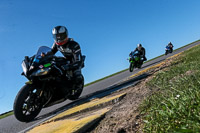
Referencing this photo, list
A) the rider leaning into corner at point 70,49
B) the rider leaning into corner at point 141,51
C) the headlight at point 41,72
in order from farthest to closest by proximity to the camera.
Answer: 1. the rider leaning into corner at point 141,51
2. the rider leaning into corner at point 70,49
3. the headlight at point 41,72

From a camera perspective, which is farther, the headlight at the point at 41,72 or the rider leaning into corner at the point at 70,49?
the rider leaning into corner at the point at 70,49

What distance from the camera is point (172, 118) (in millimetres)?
1374

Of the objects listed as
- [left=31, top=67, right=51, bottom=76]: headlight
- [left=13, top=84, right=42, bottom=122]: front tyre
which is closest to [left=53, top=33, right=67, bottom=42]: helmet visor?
[left=31, top=67, right=51, bottom=76]: headlight

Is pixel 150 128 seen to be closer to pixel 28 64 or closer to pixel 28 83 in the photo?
pixel 28 83

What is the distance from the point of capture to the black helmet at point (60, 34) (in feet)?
17.0

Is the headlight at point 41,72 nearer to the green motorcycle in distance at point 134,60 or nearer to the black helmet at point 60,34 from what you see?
the black helmet at point 60,34

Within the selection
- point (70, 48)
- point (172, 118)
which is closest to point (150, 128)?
point (172, 118)

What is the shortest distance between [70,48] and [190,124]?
177 inches

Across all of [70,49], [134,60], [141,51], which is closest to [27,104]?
[70,49]

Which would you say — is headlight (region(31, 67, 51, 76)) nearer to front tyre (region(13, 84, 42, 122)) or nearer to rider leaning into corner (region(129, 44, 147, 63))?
front tyre (region(13, 84, 42, 122))

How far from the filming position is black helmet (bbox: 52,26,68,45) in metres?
5.17

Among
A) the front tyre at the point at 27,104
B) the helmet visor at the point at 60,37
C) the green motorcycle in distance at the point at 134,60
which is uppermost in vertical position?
the helmet visor at the point at 60,37

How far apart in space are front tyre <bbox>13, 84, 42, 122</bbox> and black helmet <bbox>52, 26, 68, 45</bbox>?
174 cm

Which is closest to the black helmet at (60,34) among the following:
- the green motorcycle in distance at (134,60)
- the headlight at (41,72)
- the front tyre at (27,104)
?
the headlight at (41,72)
